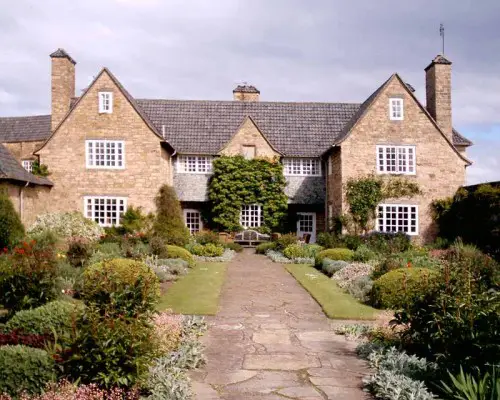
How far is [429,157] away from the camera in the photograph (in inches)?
1116

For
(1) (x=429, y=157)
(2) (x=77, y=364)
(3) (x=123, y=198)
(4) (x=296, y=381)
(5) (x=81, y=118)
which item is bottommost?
(4) (x=296, y=381)

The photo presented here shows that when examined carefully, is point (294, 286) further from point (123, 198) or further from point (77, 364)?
point (123, 198)

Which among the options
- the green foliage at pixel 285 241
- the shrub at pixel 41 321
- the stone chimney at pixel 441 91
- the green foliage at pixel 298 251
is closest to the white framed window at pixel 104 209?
the green foliage at pixel 285 241

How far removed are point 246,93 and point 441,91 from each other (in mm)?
14052

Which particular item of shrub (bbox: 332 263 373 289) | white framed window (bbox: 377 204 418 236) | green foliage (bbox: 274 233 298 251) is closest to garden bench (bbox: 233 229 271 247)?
green foliage (bbox: 274 233 298 251)

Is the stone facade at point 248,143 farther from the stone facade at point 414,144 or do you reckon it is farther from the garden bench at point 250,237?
the stone facade at point 414,144

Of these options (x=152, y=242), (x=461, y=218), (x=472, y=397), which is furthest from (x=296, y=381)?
(x=461, y=218)

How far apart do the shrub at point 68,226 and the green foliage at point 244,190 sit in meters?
7.18

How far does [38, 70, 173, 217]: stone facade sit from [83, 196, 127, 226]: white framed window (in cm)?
27

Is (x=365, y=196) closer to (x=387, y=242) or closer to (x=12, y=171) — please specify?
(x=387, y=242)

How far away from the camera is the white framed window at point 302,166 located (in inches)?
1286

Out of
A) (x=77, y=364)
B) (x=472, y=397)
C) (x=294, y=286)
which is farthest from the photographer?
(x=294, y=286)

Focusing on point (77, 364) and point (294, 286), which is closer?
point (77, 364)

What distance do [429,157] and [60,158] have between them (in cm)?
1997
